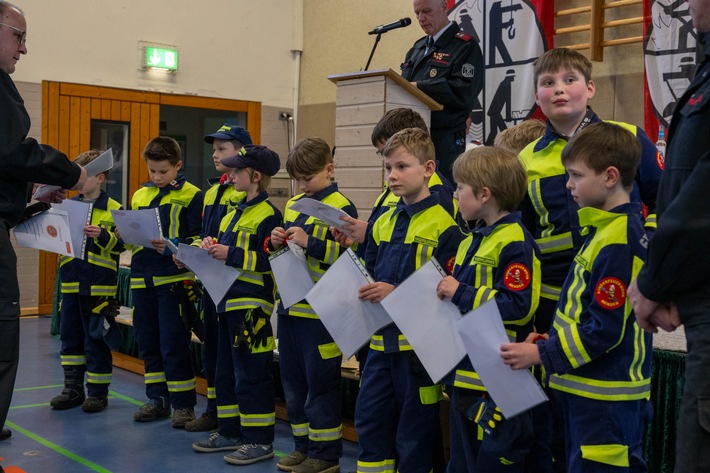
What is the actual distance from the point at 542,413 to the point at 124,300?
4.75 m

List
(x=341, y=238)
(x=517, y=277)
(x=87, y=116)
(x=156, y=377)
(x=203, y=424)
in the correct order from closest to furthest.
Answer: (x=517, y=277)
(x=341, y=238)
(x=203, y=424)
(x=156, y=377)
(x=87, y=116)

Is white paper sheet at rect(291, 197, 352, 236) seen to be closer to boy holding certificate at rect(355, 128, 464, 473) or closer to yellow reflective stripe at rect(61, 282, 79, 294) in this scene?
boy holding certificate at rect(355, 128, 464, 473)

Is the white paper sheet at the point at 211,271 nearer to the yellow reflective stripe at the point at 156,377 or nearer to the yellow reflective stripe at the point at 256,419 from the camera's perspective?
the yellow reflective stripe at the point at 256,419

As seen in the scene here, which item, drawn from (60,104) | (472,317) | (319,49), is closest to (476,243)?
(472,317)

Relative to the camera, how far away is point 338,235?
337 cm

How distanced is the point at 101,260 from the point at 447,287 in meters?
2.95

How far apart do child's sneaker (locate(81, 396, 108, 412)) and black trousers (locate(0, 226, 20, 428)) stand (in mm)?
1689

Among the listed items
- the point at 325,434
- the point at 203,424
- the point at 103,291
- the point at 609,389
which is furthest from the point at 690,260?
the point at 103,291

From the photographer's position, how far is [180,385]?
14.9 ft

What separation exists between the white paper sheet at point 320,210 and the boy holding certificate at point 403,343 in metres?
0.23

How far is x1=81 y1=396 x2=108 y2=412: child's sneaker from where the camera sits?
4820mm

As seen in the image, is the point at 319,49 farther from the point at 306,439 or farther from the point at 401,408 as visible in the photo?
the point at 401,408

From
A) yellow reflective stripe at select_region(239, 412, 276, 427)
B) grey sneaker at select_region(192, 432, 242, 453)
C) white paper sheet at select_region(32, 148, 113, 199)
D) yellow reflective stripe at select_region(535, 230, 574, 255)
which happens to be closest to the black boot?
grey sneaker at select_region(192, 432, 242, 453)

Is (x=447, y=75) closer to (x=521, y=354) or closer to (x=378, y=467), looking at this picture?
(x=378, y=467)
